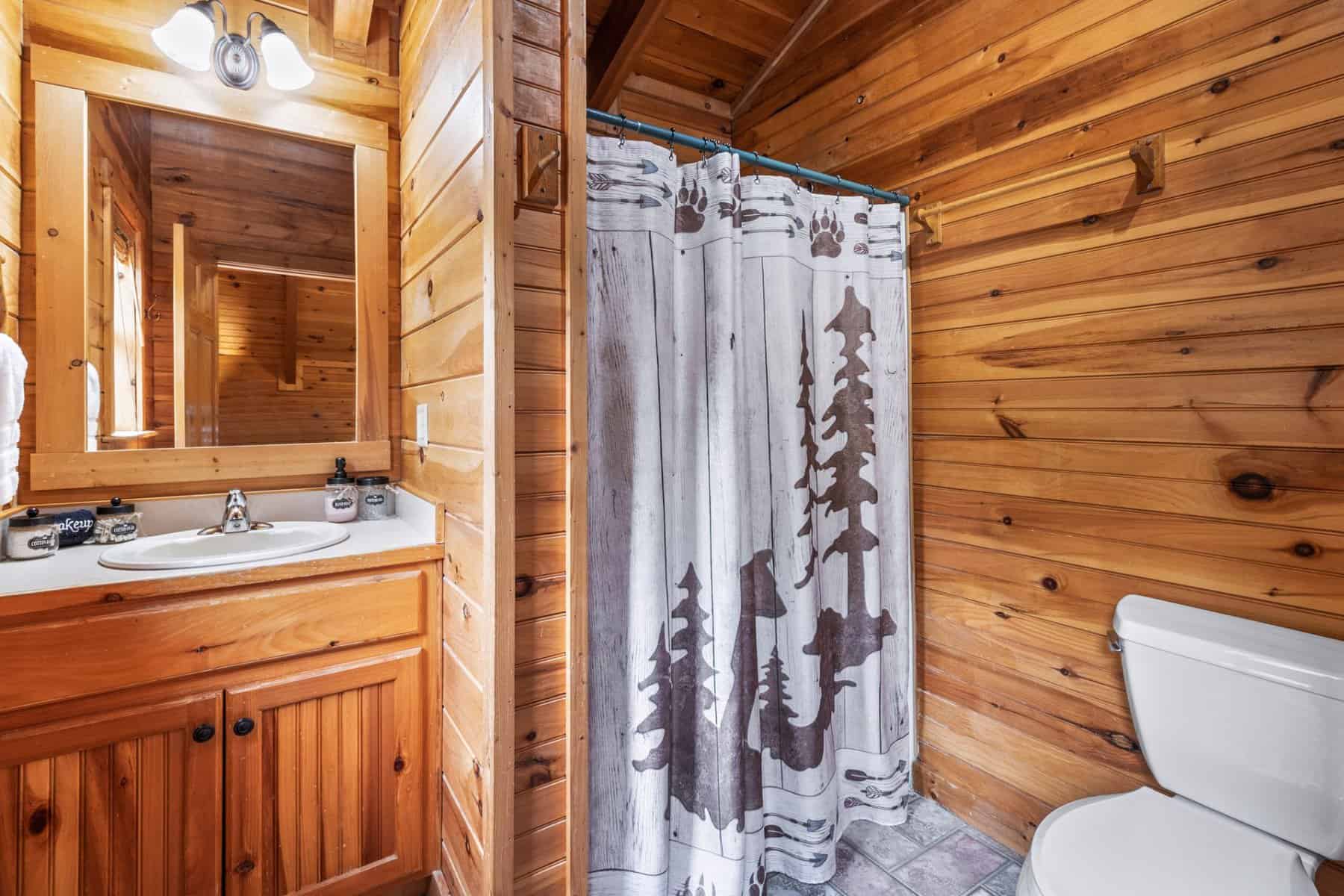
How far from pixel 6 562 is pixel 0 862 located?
58 cm

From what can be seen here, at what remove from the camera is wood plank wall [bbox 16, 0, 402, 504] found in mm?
1450

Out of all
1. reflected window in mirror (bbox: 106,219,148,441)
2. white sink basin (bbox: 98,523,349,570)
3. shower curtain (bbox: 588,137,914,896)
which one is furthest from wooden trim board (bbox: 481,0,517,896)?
reflected window in mirror (bbox: 106,219,148,441)

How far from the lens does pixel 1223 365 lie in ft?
4.18

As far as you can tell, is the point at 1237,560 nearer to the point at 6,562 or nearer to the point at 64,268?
the point at 6,562

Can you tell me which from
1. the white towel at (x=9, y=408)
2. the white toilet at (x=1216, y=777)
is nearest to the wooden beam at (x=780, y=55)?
the white toilet at (x=1216, y=777)

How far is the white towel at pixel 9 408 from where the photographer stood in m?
1.18

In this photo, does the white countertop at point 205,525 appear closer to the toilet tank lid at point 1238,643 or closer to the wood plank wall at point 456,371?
the wood plank wall at point 456,371

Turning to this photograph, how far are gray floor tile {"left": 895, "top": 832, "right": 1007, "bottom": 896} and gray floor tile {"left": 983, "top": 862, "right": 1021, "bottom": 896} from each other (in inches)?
0.7

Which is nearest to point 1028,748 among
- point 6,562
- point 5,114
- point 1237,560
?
point 1237,560

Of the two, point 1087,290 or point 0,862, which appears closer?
point 0,862

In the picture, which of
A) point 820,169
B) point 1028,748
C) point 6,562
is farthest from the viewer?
point 820,169

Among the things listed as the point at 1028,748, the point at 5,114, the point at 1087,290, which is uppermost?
the point at 5,114

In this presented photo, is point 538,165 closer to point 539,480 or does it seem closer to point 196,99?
point 539,480

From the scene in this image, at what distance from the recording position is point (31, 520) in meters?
1.30
